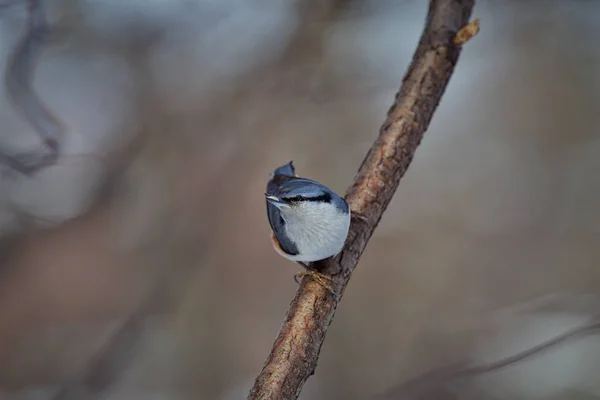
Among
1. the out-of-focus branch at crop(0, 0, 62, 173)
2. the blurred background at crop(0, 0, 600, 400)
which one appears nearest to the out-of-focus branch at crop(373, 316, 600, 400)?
the blurred background at crop(0, 0, 600, 400)

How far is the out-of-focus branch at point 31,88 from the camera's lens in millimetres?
1599

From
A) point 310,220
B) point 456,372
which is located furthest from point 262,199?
point 310,220

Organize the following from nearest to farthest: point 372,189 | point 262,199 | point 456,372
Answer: point 372,189 < point 456,372 < point 262,199

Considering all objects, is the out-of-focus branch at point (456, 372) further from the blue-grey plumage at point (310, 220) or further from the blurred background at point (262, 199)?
the blue-grey plumage at point (310, 220)

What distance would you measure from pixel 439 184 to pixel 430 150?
0.12 metres

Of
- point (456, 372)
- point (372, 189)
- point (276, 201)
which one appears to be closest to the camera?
point (276, 201)

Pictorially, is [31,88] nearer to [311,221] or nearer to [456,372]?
[311,221]

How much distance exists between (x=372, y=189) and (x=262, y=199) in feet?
2.61

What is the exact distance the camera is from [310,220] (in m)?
0.76

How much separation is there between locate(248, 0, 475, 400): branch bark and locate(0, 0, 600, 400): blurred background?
62cm

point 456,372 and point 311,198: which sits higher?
Result: point 311,198

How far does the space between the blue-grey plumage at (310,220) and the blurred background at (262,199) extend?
69 cm

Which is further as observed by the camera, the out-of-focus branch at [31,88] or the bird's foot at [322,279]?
the out-of-focus branch at [31,88]

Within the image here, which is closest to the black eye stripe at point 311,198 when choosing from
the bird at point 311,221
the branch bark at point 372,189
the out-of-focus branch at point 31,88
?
the bird at point 311,221
